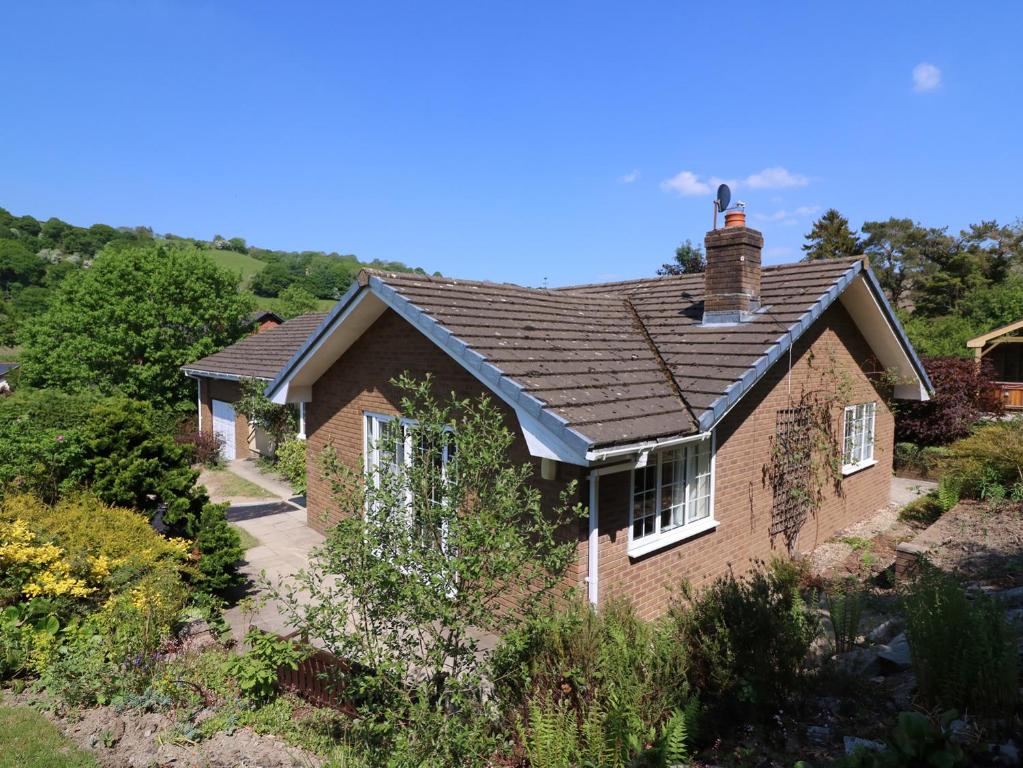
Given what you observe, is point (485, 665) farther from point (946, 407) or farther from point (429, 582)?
point (946, 407)

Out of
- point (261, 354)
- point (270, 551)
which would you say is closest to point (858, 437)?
point (270, 551)

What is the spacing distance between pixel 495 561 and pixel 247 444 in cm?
2049

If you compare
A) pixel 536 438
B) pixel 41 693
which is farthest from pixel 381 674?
pixel 41 693

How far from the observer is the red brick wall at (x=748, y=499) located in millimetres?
7695

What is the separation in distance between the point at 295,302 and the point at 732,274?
6745 cm

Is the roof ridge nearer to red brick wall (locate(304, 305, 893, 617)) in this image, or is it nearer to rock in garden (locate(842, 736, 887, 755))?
red brick wall (locate(304, 305, 893, 617))

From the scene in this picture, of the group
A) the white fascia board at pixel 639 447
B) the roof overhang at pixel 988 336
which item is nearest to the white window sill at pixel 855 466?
the white fascia board at pixel 639 447

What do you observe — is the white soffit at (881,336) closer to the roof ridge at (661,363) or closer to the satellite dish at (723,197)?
the satellite dish at (723,197)

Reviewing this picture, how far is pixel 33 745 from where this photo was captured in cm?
555

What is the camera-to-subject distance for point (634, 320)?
470 inches

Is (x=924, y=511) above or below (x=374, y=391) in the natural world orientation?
below

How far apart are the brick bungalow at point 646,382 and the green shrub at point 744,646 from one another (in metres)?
1.85

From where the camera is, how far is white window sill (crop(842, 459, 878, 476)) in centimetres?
1305

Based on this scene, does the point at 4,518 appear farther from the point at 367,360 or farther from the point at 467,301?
the point at 467,301
